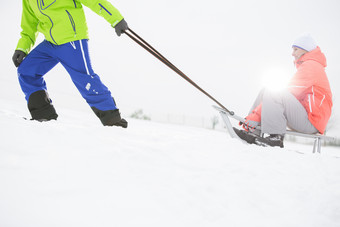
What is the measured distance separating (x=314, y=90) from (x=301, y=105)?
196 mm

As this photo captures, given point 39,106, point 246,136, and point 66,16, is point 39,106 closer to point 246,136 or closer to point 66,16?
point 66,16

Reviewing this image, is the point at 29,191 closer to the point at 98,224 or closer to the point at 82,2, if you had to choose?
the point at 98,224

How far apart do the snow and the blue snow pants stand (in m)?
0.68

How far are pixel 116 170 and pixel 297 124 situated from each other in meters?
2.19

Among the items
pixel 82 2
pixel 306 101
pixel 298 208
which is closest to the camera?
pixel 298 208

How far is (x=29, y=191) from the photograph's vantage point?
0.74 metres

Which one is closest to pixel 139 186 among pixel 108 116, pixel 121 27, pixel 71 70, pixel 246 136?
pixel 108 116

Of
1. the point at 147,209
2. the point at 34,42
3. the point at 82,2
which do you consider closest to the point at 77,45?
the point at 82,2

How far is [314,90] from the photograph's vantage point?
2.39 meters

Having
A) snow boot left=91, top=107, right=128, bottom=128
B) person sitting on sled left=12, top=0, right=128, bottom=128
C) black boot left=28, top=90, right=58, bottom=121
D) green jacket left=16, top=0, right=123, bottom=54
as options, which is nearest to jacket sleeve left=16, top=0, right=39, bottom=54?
person sitting on sled left=12, top=0, right=128, bottom=128

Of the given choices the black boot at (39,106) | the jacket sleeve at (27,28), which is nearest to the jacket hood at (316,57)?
the black boot at (39,106)

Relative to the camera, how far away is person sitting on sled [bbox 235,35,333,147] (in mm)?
2389

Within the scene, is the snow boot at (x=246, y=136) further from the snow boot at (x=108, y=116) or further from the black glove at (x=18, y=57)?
the black glove at (x=18, y=57)

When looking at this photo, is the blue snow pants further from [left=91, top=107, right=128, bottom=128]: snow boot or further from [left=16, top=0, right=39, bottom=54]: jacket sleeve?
[left=16, top=0, right=39, bottom=54]: jacket sleeve
